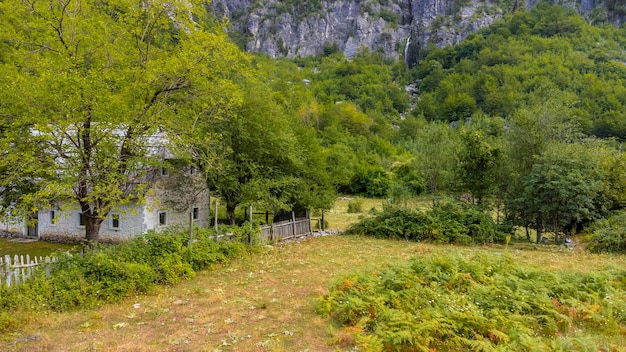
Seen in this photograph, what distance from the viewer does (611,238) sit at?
60.6 ft

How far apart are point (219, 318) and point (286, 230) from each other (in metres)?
11.9

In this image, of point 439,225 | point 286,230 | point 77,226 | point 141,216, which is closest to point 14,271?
point 141,216

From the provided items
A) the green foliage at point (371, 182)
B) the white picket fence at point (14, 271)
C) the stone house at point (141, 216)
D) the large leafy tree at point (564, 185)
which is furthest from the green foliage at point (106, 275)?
the green foliage at point (371, 182)

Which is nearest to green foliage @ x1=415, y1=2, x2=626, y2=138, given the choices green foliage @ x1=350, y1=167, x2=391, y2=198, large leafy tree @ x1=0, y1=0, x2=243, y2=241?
green foliage @ x1=350, y1=167, x2=391, y2=198

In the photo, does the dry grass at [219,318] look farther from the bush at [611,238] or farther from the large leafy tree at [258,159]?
the large leafy tree at [258,159]

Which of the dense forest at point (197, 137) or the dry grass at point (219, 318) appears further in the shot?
the dense forest at point (197, 137)

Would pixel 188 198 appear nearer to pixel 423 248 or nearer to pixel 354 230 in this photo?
pixel 354 230

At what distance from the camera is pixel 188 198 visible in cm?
2011

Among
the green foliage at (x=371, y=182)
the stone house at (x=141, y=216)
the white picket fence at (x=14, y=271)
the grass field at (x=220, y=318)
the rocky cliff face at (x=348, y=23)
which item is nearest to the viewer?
the grass field at (x=220, y=318)

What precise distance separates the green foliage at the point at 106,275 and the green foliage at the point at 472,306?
215 inches

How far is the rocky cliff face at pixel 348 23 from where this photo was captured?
15062 centimetres

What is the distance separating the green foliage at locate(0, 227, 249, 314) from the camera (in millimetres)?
9844

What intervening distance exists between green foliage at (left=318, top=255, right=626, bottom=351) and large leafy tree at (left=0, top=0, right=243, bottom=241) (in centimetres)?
801

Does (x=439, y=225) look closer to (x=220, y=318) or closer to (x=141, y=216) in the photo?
(x=220, y=318)
